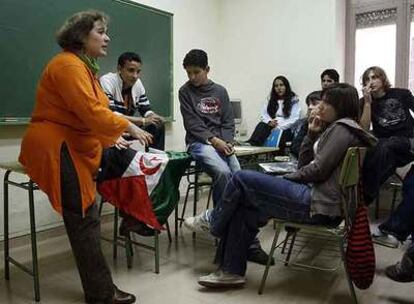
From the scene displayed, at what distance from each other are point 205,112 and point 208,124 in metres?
0.09

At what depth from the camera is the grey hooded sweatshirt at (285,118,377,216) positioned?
1.87 meters

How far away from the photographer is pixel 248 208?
2096 mm

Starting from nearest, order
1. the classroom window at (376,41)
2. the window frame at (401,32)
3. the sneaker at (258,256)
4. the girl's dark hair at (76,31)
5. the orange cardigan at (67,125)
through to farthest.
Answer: the orange cardigan at (67,125), the girl's dark hair at (76,31), the sneaker at (258,256), the window frame at (401,32), the classroom window at (376,41)

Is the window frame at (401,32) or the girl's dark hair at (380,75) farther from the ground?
the window frame at (401,32)

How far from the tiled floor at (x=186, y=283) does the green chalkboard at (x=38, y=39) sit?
1.10 m

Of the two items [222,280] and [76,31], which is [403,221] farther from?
[76,31]

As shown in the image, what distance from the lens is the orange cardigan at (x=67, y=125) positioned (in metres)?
1.76

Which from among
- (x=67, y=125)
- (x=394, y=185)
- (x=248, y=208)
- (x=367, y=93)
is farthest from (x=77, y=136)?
(x=394, y=185)

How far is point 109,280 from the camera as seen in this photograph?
1968 mm

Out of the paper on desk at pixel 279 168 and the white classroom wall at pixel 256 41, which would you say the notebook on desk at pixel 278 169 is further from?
the white classroom wall at pixel 256 41

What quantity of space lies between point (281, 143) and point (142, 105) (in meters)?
1.75

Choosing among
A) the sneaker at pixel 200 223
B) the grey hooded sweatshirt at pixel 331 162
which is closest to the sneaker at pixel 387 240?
the grey hooded sweatshirt at pixel 331 162

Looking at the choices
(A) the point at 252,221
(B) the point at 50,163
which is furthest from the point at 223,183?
(B) the point at 50,163

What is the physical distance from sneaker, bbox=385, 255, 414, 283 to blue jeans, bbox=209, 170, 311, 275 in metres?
0.49
